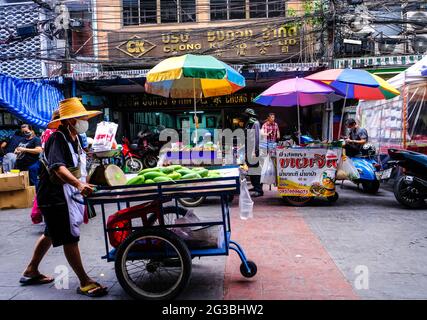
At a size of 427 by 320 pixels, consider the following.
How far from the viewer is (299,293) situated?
3486 millimetres

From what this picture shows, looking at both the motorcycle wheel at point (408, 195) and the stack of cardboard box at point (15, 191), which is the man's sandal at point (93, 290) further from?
the motorcycle wheel at point (408, 195)

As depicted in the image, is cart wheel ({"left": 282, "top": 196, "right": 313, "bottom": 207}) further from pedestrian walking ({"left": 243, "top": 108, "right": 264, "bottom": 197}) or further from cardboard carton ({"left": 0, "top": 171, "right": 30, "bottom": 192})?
cardboard carton ({"left": 0, "top": 171, "right": 30, "bottom": 192})

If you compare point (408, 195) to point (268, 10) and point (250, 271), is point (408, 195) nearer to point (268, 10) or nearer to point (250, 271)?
point (250, 271)

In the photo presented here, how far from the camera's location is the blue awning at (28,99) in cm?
910

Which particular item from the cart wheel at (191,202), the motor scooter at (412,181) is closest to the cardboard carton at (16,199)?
the cart wheel at (191,202)

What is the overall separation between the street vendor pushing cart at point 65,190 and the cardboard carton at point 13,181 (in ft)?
14.4

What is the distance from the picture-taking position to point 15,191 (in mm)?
7672

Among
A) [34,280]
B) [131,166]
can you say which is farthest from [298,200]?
[131,166]

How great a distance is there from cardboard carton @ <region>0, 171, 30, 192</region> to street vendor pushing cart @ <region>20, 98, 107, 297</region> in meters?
4.39

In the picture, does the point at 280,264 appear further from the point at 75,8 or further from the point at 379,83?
the point at 75,8

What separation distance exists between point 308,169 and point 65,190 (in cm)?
476

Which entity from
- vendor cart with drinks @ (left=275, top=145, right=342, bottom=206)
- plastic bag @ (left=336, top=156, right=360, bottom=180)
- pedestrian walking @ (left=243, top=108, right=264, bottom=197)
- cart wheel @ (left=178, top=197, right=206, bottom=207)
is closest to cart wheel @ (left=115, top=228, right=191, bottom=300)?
cart wheel @ (left=178, top=197, right=206, bottom=207)

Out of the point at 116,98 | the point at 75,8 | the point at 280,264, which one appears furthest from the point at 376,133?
the point at 75,8

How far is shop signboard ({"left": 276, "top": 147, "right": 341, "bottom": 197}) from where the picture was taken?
7137 millimetres
